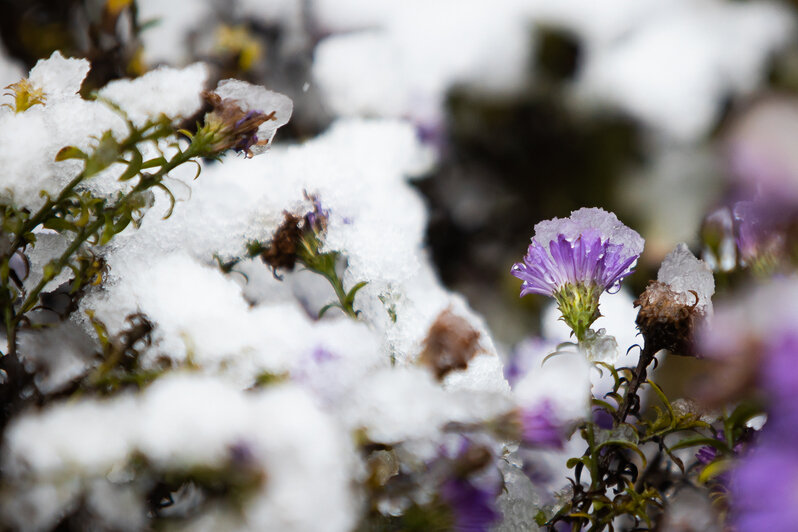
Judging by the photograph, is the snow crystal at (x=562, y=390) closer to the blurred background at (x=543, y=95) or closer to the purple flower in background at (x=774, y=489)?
the purple flower in background at (x=774, y=489)

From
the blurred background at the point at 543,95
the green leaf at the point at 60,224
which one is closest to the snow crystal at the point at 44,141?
the green leaf at the point at 60,224

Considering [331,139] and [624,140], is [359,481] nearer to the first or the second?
[331,139]

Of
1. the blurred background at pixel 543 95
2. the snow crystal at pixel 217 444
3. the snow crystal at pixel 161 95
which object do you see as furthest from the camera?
the blurred background at pixel 543 95

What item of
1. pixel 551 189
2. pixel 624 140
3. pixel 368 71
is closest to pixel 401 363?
pixel 368 71

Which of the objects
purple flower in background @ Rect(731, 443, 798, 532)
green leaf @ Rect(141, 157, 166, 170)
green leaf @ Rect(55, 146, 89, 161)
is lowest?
purple flower in background @ Rect(731, 443, 798, 532)

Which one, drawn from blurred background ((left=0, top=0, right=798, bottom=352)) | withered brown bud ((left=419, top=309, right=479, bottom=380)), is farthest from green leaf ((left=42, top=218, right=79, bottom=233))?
blurred background ((left=0, top=0, right=798, bottom=352))

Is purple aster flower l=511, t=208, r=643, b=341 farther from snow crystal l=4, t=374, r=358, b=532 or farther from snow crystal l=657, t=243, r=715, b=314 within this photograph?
snow crystal l=4, t=374, r=358, b=532

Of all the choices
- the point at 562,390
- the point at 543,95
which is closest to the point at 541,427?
the point at 562,390

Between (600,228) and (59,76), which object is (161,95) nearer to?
(59,76)
